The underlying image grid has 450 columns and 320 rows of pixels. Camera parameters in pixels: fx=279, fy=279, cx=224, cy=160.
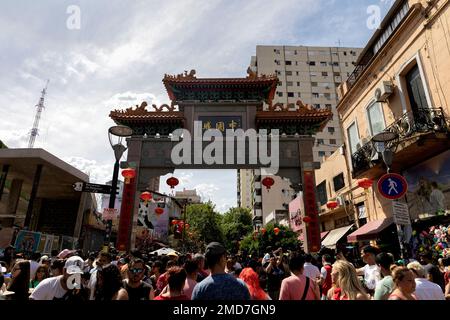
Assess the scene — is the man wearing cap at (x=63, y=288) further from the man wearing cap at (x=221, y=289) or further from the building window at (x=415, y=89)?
the building window at (x=415, y=89)

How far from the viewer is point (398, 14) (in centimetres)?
1443

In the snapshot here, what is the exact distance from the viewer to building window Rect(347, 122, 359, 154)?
17.4 m

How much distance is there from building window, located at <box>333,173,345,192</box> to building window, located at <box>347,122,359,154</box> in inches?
101

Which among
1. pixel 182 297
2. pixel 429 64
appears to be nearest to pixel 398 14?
pixel 429 64

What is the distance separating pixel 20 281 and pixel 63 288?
0.67 meters

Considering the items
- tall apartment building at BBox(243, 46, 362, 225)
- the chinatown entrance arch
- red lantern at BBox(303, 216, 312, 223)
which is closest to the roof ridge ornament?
the chinatown entrance arch

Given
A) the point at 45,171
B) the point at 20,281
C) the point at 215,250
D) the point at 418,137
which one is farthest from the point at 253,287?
the point at 45,171

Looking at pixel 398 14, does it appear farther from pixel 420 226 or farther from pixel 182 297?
pixel 182 297

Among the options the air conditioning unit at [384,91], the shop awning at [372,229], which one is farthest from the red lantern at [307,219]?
the air conditioning unit at [384,91]

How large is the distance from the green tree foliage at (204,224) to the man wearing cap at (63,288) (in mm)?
42713

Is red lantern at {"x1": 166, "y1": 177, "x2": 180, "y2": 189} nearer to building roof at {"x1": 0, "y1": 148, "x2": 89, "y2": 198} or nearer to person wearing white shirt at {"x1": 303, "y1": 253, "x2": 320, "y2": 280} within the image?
building roof at {"x1": 0, "y1": 148, "x2": 89, "y2": 198}

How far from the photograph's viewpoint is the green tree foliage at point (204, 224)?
46719mm

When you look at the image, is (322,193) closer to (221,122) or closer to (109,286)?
(221,122)

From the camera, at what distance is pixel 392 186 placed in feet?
21.3
